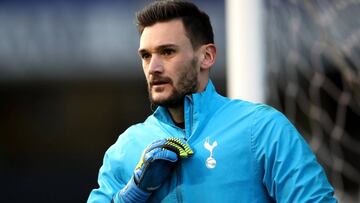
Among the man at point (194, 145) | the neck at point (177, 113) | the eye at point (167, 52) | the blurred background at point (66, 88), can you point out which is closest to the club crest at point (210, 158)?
the man at point (194, 145)

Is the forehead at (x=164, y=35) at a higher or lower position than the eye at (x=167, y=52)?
higher

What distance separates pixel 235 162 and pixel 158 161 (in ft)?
0.56

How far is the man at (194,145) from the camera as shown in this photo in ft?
5.75

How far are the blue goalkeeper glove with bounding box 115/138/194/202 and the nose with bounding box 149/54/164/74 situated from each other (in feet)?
0.65

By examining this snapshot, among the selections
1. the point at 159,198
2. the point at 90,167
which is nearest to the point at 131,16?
the point at 90,167

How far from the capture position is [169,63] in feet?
6.38

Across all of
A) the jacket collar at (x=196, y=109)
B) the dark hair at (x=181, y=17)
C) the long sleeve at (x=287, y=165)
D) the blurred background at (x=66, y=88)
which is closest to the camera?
the long sleeve at (x=287, y=165)

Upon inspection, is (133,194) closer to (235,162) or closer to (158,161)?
(158,161)

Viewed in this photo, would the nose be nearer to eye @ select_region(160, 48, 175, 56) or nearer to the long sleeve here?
eye @ select_region(160, 48, 175, 56)

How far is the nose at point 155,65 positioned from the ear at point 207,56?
139mm

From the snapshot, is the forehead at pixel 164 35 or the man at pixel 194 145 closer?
the man at pixel 194 145

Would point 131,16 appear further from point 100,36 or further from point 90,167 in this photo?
point 90,167

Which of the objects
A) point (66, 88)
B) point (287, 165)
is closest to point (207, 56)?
point (287, 165)

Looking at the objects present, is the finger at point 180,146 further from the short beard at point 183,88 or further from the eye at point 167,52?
the eye at point 167,52
